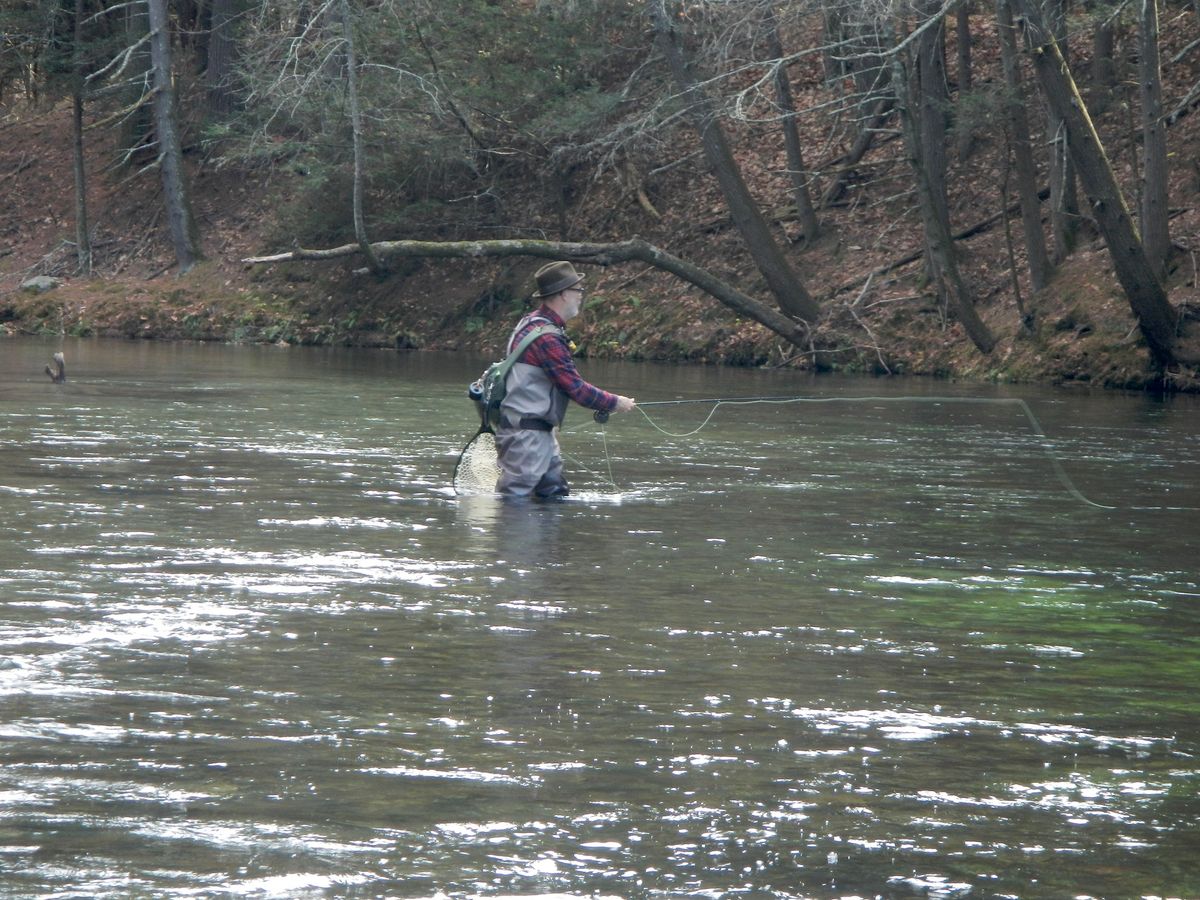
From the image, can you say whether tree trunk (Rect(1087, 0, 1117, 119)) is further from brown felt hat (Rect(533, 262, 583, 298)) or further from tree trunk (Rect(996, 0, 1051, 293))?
brown felt hat (Rect(533, 262, 583, 298))

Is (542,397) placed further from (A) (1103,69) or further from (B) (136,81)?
(B) (136,81)

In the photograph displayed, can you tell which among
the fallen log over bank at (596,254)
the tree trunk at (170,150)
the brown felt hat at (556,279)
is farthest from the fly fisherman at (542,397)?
the tree trunk at (170,150)

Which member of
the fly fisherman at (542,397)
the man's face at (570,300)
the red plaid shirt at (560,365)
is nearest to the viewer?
the red plaid shirt at (560,365)

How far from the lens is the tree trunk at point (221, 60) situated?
145ft

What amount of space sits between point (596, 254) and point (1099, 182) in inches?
303

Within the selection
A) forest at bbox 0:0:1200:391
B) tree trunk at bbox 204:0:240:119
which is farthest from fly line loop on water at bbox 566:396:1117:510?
tree trunk at bbox 204:0:240:119

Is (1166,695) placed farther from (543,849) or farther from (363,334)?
(363,334)

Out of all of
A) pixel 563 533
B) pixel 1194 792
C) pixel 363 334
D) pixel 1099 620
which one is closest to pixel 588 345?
pixel 363 334

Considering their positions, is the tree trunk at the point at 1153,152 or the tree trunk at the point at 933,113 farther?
the tree trunk at the point at 933,113

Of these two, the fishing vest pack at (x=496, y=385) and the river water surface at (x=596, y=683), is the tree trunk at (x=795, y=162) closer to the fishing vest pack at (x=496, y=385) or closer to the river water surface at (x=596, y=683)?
the river water surface at (x=596, y=683)

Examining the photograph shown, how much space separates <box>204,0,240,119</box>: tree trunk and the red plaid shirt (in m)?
34.6

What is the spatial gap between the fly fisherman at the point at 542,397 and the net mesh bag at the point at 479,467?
4.3 inches

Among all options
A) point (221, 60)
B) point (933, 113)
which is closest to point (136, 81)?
point (221, 60)

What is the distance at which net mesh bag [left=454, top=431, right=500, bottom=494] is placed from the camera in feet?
38.5
